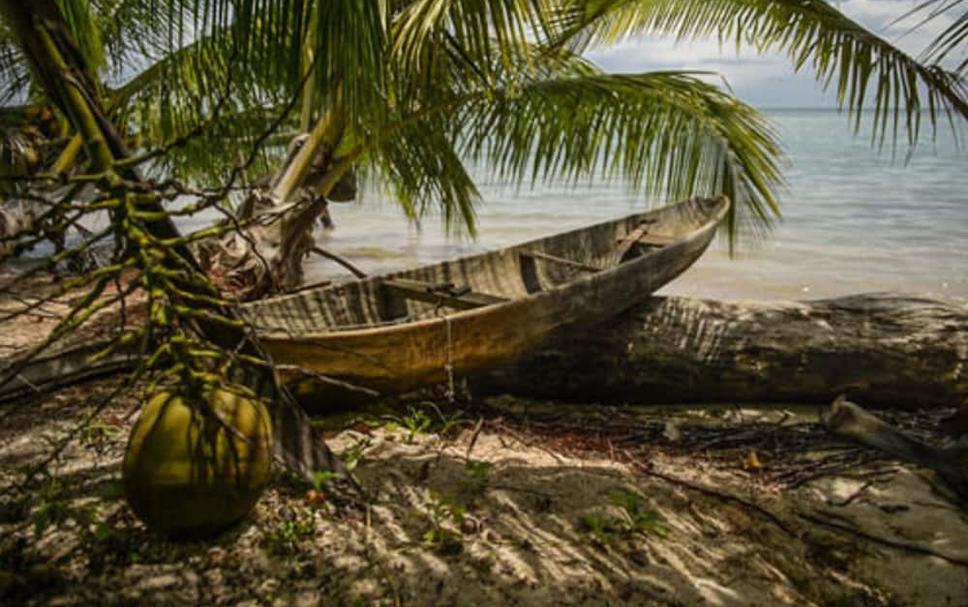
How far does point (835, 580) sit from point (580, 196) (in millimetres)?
18583

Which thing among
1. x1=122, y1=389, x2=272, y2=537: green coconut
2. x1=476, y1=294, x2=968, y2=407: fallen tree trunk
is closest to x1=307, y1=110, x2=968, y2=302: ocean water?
x1=476, y1=294, x2=968, y2=407: fallen tree trunk

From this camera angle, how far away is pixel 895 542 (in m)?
2.74

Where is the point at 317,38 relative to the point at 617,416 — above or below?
above

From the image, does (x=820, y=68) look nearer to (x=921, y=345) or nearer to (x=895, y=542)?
(x=921, y=345)

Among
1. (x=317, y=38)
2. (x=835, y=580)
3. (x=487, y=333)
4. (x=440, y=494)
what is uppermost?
(x=317, y=38)

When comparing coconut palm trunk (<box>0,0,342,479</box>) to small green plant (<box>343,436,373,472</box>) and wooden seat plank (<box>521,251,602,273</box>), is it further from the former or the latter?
wooden seat plank (<box>521,251,602,273</box>)

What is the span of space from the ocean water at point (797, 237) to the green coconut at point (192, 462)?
3.33 m

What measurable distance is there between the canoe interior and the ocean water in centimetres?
57

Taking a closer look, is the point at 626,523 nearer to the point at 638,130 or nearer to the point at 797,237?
the point at 638,130

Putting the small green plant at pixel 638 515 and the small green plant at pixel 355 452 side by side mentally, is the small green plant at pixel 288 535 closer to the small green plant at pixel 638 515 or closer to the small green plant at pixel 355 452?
the small green plant at pixel 355 452

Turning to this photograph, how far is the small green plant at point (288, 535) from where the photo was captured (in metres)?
2.41

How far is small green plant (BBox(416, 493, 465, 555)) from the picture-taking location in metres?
2.51

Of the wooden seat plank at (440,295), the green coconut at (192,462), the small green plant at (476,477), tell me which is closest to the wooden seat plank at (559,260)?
the wooden seat plank at (440,295)

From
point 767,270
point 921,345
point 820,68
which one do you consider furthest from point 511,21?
point 767,270
